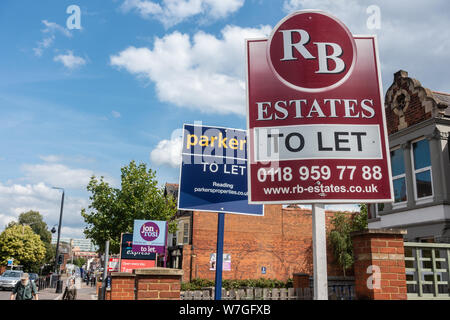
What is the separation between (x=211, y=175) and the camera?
8422 mm

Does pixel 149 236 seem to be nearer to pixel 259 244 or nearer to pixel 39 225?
pixel 259 244

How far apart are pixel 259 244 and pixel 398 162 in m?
20.9

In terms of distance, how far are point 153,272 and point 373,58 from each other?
12.6 feet

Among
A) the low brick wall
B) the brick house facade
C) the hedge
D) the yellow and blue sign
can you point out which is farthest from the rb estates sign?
the hedge

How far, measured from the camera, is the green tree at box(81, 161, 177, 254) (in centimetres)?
3116

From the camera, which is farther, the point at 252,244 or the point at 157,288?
the point at 252,244

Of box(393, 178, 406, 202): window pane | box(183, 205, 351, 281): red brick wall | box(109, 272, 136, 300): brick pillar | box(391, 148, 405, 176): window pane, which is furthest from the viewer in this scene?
box(183, 205, 351, 281): red brick wall

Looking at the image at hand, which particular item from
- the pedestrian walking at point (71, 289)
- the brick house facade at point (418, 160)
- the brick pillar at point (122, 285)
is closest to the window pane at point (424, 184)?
the brick house facade at point (418, 160)

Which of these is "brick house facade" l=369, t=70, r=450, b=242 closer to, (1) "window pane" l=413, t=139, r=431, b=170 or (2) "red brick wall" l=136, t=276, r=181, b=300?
(1) "window pane" l=413, t=139, r=431, b=170

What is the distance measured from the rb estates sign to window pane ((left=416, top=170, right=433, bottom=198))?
9.44 metres

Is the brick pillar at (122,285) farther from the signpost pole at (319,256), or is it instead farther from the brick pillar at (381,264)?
the signpost pole at (319,256)

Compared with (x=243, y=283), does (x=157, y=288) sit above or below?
above

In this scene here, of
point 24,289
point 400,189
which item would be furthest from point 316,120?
point 400,189
